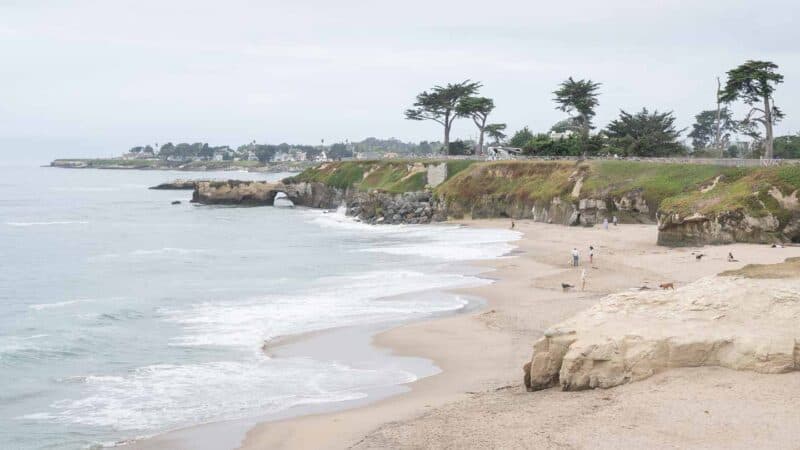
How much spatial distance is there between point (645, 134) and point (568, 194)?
1761 centimetres

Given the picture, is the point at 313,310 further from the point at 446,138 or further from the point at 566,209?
the point at 446,138

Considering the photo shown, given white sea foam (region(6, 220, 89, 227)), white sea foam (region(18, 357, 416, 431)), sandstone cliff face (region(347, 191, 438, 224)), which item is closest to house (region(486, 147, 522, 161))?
sandstone cliff face (region(347, 191, 438, 224))

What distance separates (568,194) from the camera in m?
62.4

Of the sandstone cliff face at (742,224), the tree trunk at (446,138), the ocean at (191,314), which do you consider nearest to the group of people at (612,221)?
the ocean at (191,314)

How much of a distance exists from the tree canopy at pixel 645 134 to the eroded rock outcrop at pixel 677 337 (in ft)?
190

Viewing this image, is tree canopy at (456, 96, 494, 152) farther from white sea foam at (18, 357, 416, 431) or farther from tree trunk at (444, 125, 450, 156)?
white sea foam at (18, 357, 416, 431)

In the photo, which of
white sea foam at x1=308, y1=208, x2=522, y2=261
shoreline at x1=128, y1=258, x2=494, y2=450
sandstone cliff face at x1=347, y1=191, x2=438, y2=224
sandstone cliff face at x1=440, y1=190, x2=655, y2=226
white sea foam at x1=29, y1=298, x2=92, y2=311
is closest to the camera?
shoreline at x1=128, y1=258, x2=494, y2=450

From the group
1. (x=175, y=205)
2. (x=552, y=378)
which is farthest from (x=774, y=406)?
(x=175, y=205)

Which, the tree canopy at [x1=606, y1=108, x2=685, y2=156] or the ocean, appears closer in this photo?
the ocean

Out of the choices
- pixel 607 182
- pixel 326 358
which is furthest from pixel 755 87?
pixel 326 358

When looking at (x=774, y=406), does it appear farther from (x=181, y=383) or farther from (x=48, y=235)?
(x=48, y=235)

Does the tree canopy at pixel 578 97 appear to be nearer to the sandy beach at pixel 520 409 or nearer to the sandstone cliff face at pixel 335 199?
the sandstone cliff face at pixel 335 199

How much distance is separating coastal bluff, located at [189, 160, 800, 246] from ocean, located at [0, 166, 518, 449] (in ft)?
22.3

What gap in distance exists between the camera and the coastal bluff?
4372 centimetres
